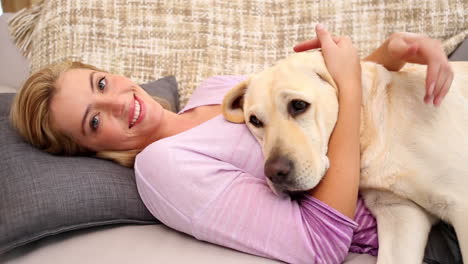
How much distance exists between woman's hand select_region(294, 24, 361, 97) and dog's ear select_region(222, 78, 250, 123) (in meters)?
0.30

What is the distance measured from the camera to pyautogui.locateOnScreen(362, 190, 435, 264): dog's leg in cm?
125

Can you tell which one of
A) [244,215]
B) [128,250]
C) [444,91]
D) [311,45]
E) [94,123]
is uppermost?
[311,45]

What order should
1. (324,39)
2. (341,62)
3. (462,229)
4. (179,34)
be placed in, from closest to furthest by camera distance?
(462,229) < (341,62) < (324,39) < (179,34)

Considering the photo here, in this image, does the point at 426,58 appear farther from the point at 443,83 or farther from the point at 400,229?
the point at 400,229

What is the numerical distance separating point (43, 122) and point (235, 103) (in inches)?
29.6

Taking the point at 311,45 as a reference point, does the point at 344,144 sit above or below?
below

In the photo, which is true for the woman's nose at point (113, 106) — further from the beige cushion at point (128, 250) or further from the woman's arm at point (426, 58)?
the woman's arm at point (426, 58)

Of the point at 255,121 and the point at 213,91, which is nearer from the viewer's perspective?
the point at 255,121

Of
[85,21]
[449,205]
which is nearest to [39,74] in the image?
[85,21]

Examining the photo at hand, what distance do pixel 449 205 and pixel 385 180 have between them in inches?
7.4

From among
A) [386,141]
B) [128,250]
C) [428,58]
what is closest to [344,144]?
[386,141]

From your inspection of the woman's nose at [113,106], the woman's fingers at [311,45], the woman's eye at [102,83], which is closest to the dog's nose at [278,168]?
the woman's fingers at [311,45]

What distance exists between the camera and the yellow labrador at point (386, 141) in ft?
3.85

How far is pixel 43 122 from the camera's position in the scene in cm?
157
